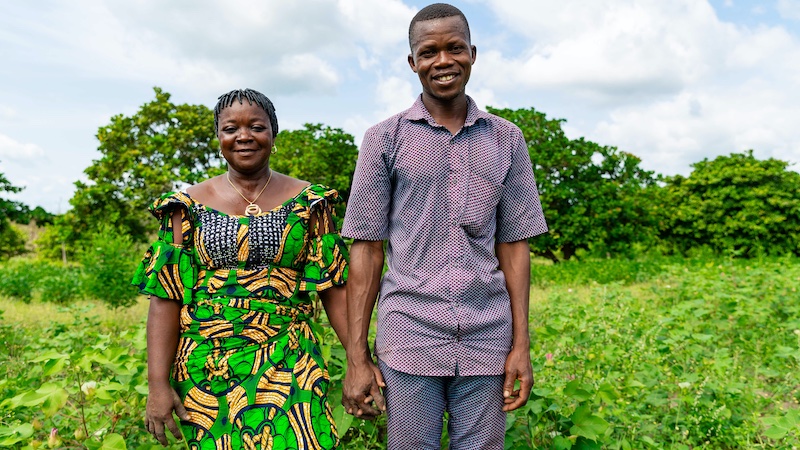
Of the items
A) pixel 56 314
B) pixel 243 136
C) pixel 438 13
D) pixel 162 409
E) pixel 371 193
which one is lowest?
pixel 56 314

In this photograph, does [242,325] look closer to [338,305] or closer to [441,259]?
[338,305]

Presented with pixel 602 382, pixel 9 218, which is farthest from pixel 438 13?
pixel 9 218

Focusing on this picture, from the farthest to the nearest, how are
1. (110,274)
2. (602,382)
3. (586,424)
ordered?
(110,274), (602,382), (586,424)

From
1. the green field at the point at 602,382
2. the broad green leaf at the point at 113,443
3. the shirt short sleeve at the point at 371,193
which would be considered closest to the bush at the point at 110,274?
the green field at the point at 602,382

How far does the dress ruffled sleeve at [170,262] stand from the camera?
1951 mm

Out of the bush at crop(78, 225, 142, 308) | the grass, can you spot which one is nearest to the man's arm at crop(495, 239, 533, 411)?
the grass

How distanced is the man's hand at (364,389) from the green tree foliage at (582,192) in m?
15.3

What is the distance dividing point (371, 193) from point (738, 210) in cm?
2112

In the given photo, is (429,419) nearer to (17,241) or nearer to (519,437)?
(519,437)

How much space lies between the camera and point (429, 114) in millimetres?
1969

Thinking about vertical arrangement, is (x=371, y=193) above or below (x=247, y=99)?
below

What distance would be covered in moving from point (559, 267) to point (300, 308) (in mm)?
11649

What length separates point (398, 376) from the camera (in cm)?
191

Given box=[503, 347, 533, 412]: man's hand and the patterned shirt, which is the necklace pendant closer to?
the patterned shirt
